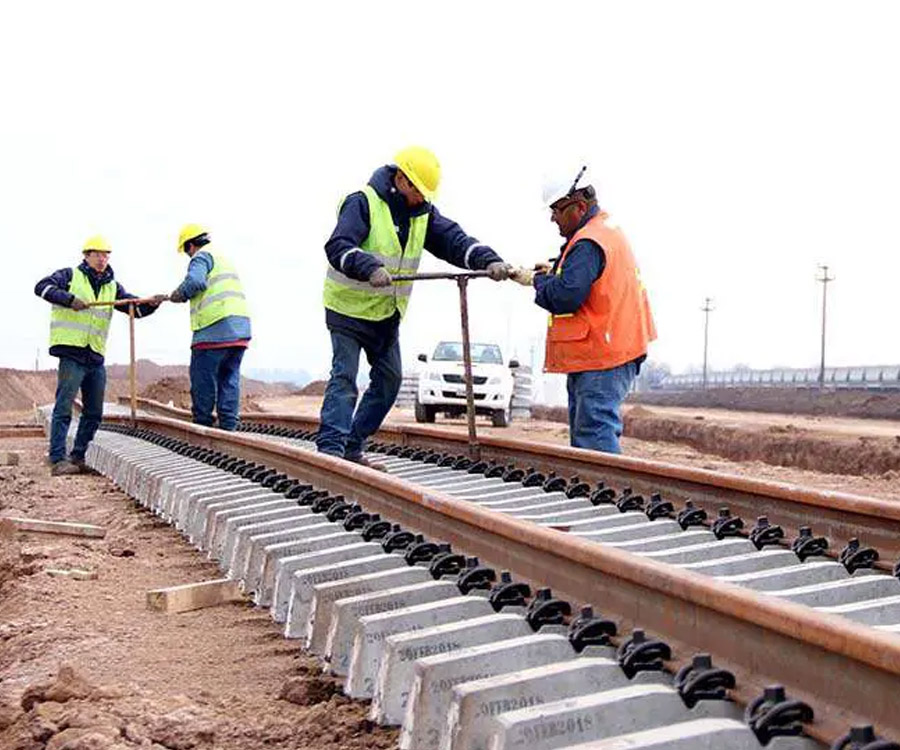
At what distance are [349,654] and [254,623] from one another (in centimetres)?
122

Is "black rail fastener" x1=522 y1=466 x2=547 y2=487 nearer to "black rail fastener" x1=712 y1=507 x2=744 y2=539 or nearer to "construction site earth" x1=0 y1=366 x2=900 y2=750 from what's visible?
"construction site earth" x1=0 y1=366 x2=900 y2=750

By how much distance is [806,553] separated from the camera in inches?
169

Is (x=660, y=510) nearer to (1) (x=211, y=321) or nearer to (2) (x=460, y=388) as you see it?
(1) (x=211, y=321)

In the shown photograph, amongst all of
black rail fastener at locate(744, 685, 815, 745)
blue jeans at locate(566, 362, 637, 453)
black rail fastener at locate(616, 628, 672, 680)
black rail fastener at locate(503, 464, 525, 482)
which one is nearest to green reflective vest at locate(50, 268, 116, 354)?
blue jeans at locate(566, 362, 637, 453)

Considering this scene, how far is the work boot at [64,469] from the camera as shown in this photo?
10.9m

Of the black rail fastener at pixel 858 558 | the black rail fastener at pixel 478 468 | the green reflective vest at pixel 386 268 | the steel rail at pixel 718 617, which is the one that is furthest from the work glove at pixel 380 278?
the black rail fastener at pixel 858 558

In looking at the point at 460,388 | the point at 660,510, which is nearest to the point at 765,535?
the point at 660,510

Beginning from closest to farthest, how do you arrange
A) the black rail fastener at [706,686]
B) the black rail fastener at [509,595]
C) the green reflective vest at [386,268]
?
the black rail fastener at [706,686], the black rail fastener at [509,595], the green reflective vest at [386,268]

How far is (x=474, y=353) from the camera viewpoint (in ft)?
93.2

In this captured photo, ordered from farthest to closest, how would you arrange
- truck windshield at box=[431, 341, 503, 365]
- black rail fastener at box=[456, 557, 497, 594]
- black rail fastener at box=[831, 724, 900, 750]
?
truck windshield at box=[431, 341, 503, 365]
black rail fastener at box=[456, 557, 497, 594]
black rail fastener at box=[831, 724, 900, 750]

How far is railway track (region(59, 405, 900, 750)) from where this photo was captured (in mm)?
2531

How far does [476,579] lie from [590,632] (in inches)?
29.6

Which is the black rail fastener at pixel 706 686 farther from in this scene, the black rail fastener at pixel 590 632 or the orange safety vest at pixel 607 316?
the orange safety vest at pixel 607 316

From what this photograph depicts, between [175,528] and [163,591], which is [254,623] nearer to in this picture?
[163,591]
